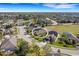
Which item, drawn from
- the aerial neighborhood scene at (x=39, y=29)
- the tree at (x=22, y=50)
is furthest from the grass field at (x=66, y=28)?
the tree at (x=22, y=50)

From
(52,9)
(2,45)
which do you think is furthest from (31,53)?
(52,9)

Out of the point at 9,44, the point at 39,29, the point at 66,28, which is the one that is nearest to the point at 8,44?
the point at 9,44

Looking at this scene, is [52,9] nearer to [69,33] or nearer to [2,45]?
[69,33]

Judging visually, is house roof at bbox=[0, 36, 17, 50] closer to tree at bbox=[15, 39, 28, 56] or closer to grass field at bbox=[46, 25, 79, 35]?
tree at bbox=[15, 39, 28, 56]

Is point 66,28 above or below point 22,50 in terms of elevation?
above

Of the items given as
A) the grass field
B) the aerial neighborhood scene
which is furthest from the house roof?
the grass field

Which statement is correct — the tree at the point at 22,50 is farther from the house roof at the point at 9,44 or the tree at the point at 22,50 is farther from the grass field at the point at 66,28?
the grass field at the point at 66,28

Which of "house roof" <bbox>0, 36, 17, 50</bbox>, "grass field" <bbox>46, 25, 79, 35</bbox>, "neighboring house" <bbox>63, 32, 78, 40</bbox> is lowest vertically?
"house roof" <bbox>0, 36, 17, 50</bbox>

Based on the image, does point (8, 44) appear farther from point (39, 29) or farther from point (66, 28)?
point (66, 28)
